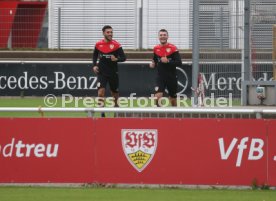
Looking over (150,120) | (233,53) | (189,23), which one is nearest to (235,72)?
(233,53)

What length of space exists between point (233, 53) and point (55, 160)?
5.63 m

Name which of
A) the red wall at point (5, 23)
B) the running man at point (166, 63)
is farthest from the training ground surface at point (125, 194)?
the red wall at point (5, 23)

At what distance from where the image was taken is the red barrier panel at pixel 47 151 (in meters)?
14.8

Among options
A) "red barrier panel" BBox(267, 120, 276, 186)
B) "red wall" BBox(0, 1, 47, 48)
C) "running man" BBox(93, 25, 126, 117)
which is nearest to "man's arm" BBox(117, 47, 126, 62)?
"running man" BBox(93, 25, 126, 117)

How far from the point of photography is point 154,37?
29453mm

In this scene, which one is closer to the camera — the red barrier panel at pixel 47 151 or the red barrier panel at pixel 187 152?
the red barrier panel at pixel 187 152

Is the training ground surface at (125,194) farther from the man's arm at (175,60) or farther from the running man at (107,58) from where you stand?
the running man at (107,58)

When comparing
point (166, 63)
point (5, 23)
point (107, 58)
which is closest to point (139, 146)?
point (166, 63)

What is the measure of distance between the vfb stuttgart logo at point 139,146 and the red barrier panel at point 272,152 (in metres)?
1.46

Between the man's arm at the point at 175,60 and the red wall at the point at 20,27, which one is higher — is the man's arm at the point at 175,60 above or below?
below

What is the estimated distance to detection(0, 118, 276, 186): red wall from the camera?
14.5m

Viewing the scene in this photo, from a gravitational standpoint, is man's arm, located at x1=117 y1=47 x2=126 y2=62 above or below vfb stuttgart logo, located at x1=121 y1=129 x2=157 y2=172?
above

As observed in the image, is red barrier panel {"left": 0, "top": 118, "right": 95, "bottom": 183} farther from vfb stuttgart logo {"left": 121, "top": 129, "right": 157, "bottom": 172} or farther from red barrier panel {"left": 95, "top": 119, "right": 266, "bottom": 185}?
vfb stuttgart logo {"left": 121, "top": 129, "right": 157, "bottom": 172}

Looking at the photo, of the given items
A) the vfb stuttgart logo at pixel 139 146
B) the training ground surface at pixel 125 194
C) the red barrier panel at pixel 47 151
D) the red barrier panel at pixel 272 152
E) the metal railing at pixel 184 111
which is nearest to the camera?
the training ground surface at pixel 125 194
